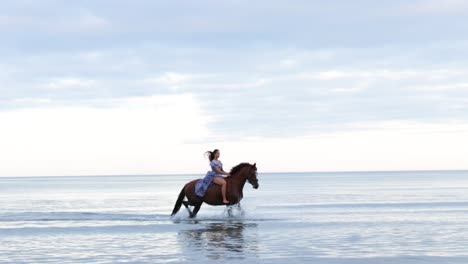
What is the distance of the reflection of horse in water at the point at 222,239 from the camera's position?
15.5 metres

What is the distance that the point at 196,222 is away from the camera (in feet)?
79.7

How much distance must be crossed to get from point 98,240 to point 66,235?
6.67 feet

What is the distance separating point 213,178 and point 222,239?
273 inches

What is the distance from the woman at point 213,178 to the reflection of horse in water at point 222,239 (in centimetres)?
195

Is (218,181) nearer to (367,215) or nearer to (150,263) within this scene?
(367,215)

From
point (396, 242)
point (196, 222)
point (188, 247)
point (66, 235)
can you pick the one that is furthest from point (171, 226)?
point (396, 242)

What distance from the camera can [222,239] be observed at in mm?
18234

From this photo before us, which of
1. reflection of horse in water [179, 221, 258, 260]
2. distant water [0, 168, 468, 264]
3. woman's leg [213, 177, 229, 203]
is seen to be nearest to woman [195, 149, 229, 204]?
woman's leg [213, 177, 229, 203]

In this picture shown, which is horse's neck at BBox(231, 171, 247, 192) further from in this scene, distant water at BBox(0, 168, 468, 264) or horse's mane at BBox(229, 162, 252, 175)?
distant water at BBox(0, 168, 468, 264)

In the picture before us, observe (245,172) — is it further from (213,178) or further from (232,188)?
(213,178)

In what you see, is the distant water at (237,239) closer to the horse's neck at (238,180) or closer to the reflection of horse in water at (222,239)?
the reflection of horse in water at (222,239)

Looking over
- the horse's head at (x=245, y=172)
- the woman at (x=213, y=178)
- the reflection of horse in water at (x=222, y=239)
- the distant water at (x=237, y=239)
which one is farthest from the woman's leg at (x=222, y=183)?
the reflection of horse in water at (x=222, y=239)

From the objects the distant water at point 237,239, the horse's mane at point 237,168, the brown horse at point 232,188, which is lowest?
the distant water at point 237,239

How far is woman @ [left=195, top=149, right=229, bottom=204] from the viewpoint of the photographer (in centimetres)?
2475
